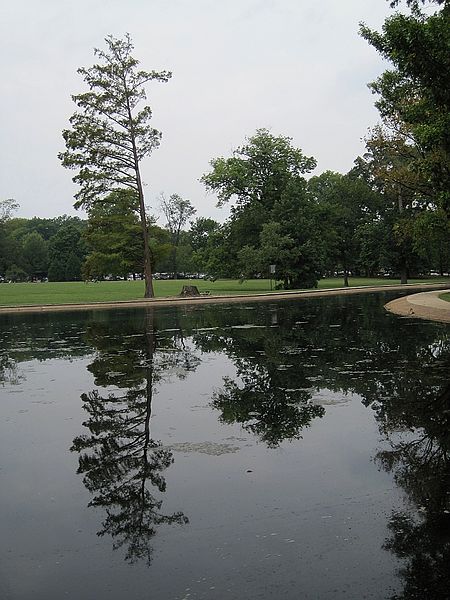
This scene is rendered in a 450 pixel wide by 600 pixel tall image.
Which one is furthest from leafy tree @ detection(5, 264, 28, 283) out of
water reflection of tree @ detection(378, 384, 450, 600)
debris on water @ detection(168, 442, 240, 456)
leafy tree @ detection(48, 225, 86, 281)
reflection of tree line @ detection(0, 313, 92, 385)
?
water reflection of tree @ detection(378, 384, 450, 600)

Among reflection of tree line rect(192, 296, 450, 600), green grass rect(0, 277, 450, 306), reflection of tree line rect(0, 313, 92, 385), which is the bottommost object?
green grass rect(0, 277, 450, 306)

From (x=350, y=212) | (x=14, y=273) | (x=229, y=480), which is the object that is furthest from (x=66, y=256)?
(x=229, y=480)

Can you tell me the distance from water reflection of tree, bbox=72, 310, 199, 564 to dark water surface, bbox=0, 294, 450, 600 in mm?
24

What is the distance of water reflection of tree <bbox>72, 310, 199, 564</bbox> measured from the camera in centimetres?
487

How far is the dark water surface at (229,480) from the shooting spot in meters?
Answer: 3.98

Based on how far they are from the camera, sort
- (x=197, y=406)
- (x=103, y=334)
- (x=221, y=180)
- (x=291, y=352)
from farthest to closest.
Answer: (x=221, y=180) → (x=103, y=334) → (x=291, y=352) → (x=197, y=406)

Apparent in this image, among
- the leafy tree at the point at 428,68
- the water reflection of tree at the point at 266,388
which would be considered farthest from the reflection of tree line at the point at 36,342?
the leafy tree at the point at 428,68

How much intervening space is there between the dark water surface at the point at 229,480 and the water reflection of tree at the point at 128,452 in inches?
0.9

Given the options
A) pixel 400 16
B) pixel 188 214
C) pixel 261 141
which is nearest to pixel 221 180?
pixel 261 141

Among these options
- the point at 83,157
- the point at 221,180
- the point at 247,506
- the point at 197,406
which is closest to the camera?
the point at 247,506

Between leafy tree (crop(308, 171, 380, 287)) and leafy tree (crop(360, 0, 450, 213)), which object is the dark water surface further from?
leafy tree (crop(308, 171, 380, 287))

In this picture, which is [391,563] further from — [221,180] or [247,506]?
[221,180]

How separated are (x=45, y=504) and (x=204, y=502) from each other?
146cm

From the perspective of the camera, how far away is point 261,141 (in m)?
60.9
